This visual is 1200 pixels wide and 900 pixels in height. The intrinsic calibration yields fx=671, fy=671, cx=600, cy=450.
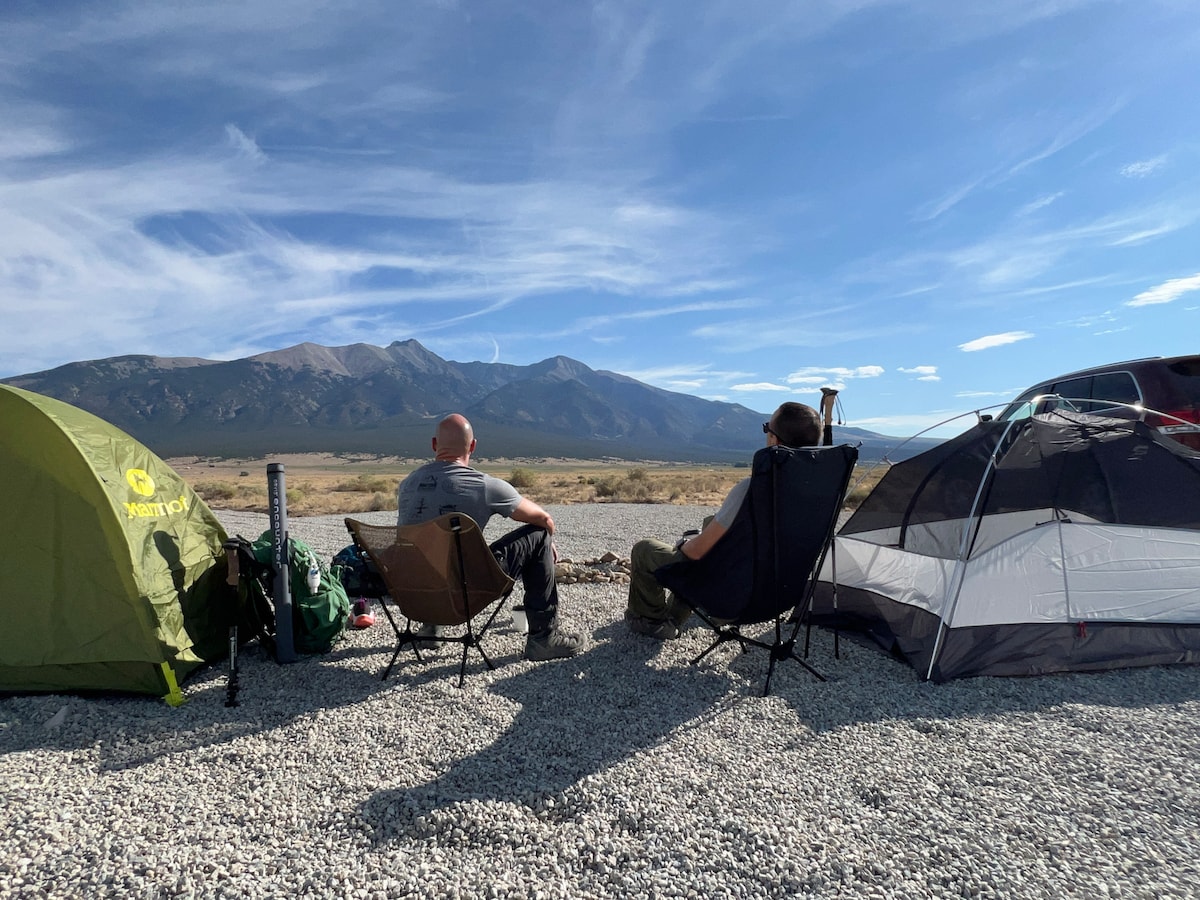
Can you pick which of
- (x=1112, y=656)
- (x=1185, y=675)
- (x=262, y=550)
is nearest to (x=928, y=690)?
(x=1112, y=656)

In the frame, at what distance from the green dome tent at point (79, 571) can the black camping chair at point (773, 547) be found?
3.08 meters

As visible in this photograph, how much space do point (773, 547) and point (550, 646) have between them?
174 cm

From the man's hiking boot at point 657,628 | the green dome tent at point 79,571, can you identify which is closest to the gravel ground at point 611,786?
the green dome tent at point 79,571

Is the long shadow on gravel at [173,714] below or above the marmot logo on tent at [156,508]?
below

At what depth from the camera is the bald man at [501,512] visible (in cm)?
454

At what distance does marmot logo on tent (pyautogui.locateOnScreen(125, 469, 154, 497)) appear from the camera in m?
4.27

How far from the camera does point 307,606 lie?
4824mm

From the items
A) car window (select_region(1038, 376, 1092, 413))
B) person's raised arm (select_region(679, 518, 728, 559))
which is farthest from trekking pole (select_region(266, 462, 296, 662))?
car window (select_region(1038, 376, 1092, 413))

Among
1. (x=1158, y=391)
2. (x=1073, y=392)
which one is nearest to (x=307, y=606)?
(x=1158, y=391)

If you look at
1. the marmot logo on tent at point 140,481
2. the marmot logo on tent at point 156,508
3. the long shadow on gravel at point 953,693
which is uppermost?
the marmot logo on tent at point 140,481

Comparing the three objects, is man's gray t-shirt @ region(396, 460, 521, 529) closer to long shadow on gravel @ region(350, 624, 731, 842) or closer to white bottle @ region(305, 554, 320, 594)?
white bottle @ region(305, 554, 320, 594)

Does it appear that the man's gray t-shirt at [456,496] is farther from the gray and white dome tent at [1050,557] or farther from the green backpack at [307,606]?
the gray and white dome tent at [1050,557]

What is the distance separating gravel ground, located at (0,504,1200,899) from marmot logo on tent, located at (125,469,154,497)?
1253 millimetres

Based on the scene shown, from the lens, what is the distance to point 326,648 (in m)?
4.93
